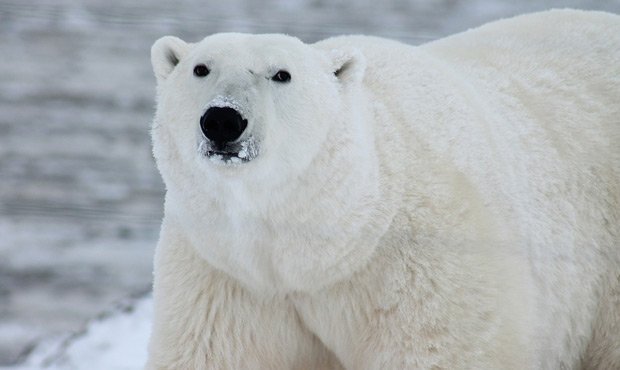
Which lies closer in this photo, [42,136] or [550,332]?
[550,332]

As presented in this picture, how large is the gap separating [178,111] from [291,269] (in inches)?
18.3

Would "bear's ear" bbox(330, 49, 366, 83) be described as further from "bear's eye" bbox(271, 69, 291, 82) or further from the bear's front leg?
the bear's front leg

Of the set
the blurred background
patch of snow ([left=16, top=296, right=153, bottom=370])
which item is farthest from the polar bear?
patch of snow ([left=16, top=296, right=153, bottom=370])

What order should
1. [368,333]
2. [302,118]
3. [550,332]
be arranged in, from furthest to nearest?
[550,332]
[368,333]
[302,118]

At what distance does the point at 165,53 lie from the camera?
8.22ft

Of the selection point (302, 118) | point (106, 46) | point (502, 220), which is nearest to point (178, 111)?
point (302, 118)

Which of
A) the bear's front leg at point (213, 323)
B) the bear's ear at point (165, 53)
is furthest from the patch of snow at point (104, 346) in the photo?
the bear's ear at point (165, 53)

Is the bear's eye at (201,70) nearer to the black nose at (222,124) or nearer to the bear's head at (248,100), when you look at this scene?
the bear's head at (248,100)

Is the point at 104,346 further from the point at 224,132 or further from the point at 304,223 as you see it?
the point at 224,132

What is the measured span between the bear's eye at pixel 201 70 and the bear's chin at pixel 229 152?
0.79ft

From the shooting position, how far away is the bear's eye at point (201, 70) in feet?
7.69

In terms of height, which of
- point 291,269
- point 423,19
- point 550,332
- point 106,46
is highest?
point 106,46

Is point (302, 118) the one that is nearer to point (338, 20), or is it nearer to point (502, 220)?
point (502, 220)

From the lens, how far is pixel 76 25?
11.0 ft
